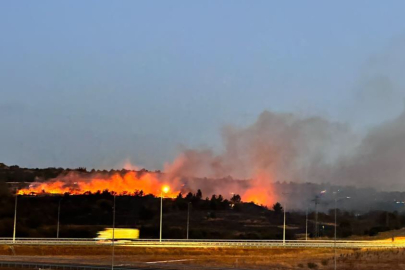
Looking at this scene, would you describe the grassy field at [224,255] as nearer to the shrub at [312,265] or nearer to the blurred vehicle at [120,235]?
the shrub at [312,265]

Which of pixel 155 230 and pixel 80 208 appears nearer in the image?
pixel 155 230

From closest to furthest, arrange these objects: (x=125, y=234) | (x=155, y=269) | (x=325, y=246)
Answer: (x=155, y=269) → (x=325, y=246) → (x=125, y=234)

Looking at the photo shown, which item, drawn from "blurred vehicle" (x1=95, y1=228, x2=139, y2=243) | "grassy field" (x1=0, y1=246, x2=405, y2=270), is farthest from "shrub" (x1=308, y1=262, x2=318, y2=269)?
"blurred vehicle" (x1=95, y1=228, x2=139, y2=243)

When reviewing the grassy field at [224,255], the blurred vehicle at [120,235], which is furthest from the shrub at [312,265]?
the blurred vehicle at [120,235]

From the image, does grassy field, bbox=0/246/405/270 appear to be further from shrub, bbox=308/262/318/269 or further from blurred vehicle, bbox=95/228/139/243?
blurred vehicle, bbox=95/228/139/243

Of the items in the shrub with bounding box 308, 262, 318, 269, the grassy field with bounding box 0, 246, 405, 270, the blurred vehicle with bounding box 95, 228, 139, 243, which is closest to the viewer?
the shrub with bounding box 308, 262, 318, 269

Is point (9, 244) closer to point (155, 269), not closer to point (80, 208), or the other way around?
point (155, 269)

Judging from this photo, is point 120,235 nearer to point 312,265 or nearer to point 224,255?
point 224,255

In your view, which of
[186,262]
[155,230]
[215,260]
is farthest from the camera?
[155,230]

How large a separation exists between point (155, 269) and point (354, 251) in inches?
2261

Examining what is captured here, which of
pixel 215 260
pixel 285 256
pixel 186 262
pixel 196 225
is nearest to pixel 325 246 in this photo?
pixel 285 256

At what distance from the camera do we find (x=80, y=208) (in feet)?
644

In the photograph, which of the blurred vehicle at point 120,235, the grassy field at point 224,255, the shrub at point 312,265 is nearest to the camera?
the shrub at point 312,265

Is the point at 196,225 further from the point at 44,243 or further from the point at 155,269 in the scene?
the point at 155,269
